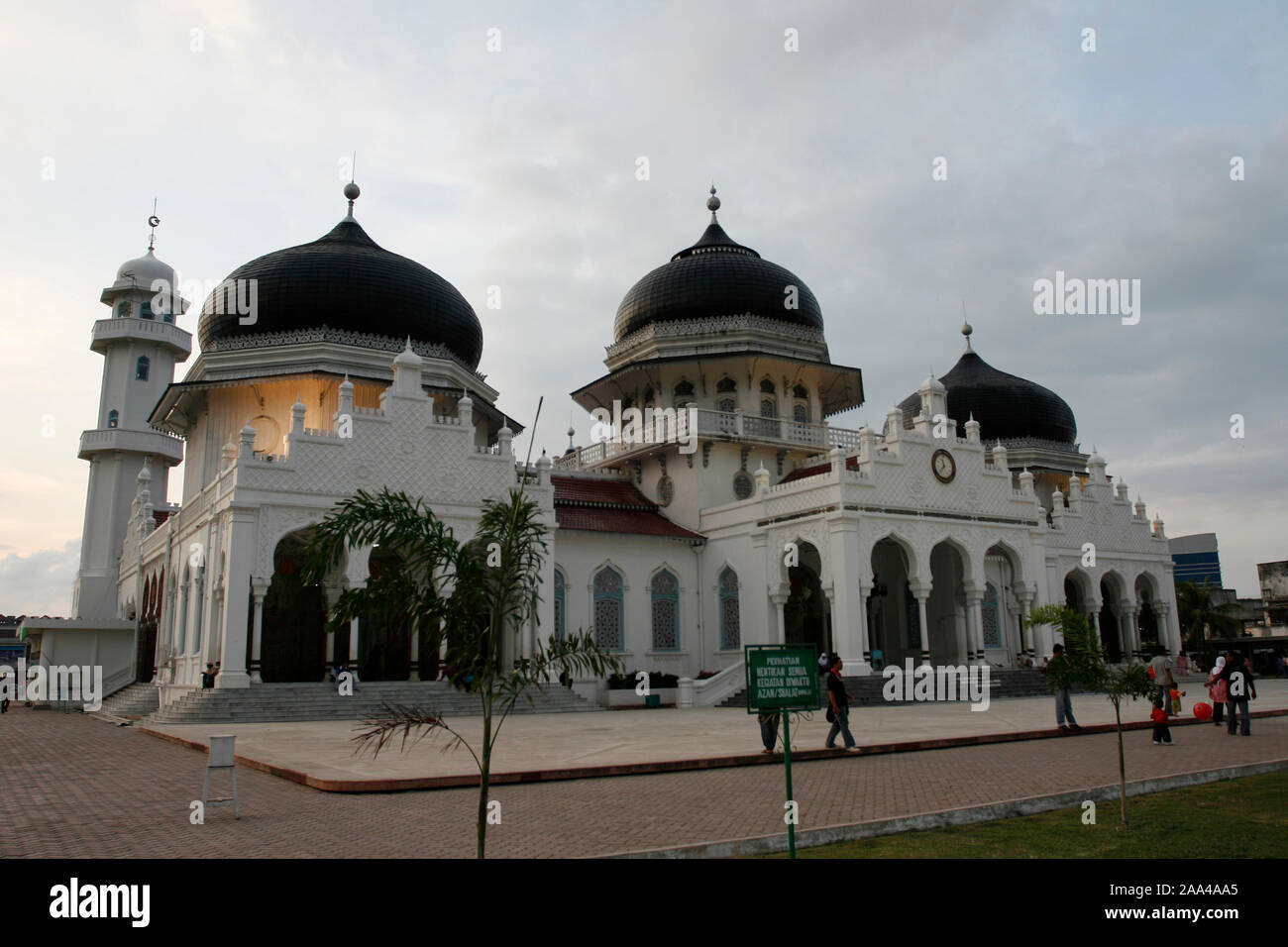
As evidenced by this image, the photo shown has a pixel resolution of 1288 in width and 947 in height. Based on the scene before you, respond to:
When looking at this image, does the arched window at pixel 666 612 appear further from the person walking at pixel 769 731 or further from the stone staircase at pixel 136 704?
the person walking at pixel 769 731

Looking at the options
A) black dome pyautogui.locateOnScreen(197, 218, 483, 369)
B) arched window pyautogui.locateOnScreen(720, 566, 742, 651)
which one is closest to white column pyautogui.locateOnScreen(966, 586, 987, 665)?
arched window pyautogui.locateOnScreen(720, 566, 742, 651)

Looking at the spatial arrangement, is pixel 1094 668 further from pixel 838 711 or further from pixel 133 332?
pixel 133 332

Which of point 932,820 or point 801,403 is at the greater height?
point 801,403

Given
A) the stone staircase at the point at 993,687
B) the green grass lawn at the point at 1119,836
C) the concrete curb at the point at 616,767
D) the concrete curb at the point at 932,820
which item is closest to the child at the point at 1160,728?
the concrete curb at the point at 616,767

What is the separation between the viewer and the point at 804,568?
29297mm

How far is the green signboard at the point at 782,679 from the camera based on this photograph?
22.3ft

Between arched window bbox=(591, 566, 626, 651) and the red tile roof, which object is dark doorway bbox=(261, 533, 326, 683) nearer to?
the red tile roof

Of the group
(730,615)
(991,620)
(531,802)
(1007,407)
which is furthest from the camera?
(1007,407)

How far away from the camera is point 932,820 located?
305 inches

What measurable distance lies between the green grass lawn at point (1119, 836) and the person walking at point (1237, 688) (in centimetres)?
603

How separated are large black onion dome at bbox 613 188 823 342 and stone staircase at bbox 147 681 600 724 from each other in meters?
16.0

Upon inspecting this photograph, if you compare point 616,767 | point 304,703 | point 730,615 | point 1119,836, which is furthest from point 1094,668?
point 730,615

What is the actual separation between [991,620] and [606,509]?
40.3ft
